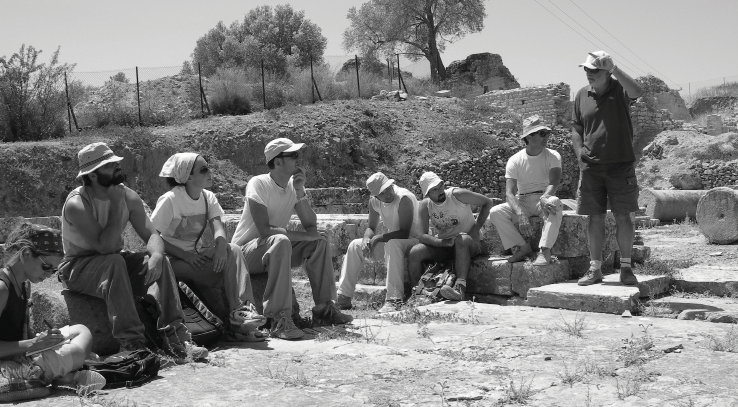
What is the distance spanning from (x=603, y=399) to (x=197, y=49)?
141 feet

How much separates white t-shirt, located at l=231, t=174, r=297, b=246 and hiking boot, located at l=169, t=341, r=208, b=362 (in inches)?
56.6

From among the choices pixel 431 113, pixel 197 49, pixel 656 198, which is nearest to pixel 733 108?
pixel 431 113

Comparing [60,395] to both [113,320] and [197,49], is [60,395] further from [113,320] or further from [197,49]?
[197,49]

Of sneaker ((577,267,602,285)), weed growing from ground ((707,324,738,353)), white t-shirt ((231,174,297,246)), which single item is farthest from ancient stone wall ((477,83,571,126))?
weed growing from ground ((707,324,738,353))

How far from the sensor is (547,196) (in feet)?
21.4

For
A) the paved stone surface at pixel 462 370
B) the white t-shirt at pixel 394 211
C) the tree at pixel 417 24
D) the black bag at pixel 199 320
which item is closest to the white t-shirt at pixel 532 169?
the white t-shirt at pixel 394 211

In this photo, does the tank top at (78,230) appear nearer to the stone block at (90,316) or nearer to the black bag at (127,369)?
the stone block at (90,316)

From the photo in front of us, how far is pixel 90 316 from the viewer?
4430mm

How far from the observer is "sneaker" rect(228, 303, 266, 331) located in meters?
4.74

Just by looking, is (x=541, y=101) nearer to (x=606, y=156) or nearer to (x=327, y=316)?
(x=606, y=156)

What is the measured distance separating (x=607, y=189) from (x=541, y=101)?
803 inches

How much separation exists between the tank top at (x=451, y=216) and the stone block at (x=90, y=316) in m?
3.17

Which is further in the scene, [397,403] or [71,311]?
[71,311]

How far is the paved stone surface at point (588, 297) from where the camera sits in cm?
546
